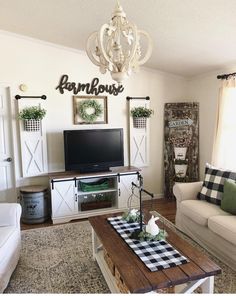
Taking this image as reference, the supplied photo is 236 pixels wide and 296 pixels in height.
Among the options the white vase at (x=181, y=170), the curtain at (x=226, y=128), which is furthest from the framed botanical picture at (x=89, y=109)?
the curtain at (x=226, y=128)

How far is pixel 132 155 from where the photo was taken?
4562mm

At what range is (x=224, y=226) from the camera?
2.53 m

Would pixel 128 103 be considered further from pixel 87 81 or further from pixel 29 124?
pixel 29 124

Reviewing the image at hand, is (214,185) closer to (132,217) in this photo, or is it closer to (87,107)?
(132,217)

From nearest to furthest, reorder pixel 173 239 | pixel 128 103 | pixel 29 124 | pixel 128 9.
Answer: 1. pixel 173 239
2. pixel 128 9
3. pixel 29 124
4. pixel 128 103

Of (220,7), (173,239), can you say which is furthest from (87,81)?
(173,239)

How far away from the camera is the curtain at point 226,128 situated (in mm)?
3734

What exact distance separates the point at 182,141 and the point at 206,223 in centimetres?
206

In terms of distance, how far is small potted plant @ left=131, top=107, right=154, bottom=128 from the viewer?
14.5ft

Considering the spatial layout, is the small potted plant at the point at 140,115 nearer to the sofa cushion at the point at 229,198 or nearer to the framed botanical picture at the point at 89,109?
the framed botanical picture at the point at 89,109

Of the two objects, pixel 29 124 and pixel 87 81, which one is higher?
pixel 87 81

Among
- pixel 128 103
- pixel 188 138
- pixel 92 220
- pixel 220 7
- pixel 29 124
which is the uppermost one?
pixel 220 7

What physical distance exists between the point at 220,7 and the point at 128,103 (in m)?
2.39

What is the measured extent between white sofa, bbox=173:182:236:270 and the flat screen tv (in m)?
1.25
